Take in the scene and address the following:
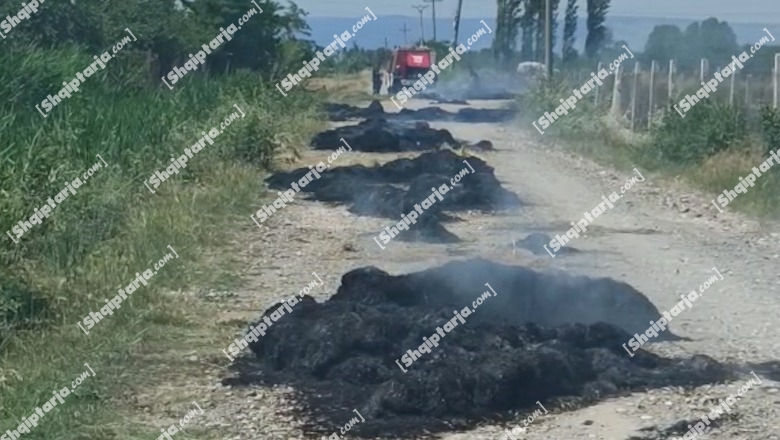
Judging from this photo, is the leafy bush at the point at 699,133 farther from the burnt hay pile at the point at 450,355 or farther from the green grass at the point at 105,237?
the burnt hay pile at the point at 450,355

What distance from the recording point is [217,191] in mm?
16156

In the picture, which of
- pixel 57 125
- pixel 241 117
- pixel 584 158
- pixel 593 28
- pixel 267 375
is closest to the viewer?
pixel 267 375

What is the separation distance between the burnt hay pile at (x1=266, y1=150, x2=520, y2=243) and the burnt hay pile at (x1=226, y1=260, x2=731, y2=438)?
4387 millimetres

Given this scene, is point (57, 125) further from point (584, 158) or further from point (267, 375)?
point (584, 158)

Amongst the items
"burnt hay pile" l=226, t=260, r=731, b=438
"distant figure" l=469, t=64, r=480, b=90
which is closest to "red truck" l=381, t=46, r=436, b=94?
"distant figure" l=469, t=64, r=480, b=90

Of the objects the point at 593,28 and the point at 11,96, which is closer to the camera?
the point at 11,96

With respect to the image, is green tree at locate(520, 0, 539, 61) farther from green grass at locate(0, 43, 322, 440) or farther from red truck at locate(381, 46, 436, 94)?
green grass at locate(0, 43, 322, 440)

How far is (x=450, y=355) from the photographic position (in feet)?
25.8

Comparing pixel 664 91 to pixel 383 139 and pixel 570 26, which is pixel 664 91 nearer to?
pixel 383 139

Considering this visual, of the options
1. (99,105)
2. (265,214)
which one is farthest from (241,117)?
(265,214)

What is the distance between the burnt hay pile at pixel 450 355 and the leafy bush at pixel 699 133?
1059 centimetres

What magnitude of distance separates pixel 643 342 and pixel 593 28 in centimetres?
6486

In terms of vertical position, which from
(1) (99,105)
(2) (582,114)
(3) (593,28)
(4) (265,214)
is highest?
(1) (99,105)

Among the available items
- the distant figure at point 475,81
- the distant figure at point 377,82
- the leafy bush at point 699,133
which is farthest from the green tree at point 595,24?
the leafy bush at point 699,133
